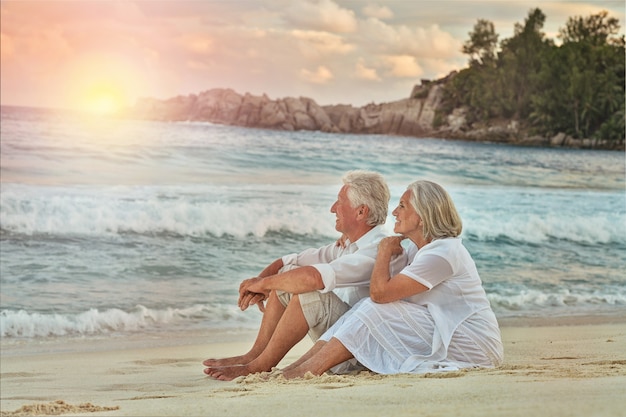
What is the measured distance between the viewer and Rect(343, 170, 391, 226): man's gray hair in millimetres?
2760

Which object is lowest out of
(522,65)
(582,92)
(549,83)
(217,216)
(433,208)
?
(217,216)

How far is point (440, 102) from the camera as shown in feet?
47.2

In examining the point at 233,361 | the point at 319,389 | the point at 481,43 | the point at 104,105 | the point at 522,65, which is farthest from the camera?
the point at 522,65

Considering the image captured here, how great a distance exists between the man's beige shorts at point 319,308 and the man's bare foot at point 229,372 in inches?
9.5

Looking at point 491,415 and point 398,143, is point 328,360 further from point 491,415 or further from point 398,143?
point 398,143

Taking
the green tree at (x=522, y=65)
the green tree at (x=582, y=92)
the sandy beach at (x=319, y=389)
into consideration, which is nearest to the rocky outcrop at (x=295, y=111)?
the green tree at (x=522, y=65)

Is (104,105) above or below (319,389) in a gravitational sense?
above

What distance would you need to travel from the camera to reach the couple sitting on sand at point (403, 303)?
2.53 meters

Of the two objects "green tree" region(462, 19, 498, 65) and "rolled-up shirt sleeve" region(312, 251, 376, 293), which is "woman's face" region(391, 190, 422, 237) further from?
"green tree" region(462, 19, 498, 65)

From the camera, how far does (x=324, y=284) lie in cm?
261

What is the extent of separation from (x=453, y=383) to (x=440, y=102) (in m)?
12.6

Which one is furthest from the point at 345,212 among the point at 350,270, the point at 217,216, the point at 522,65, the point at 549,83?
the point at 549,83

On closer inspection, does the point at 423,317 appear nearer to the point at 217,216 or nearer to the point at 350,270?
the point at 350,270

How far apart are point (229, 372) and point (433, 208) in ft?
2.87
